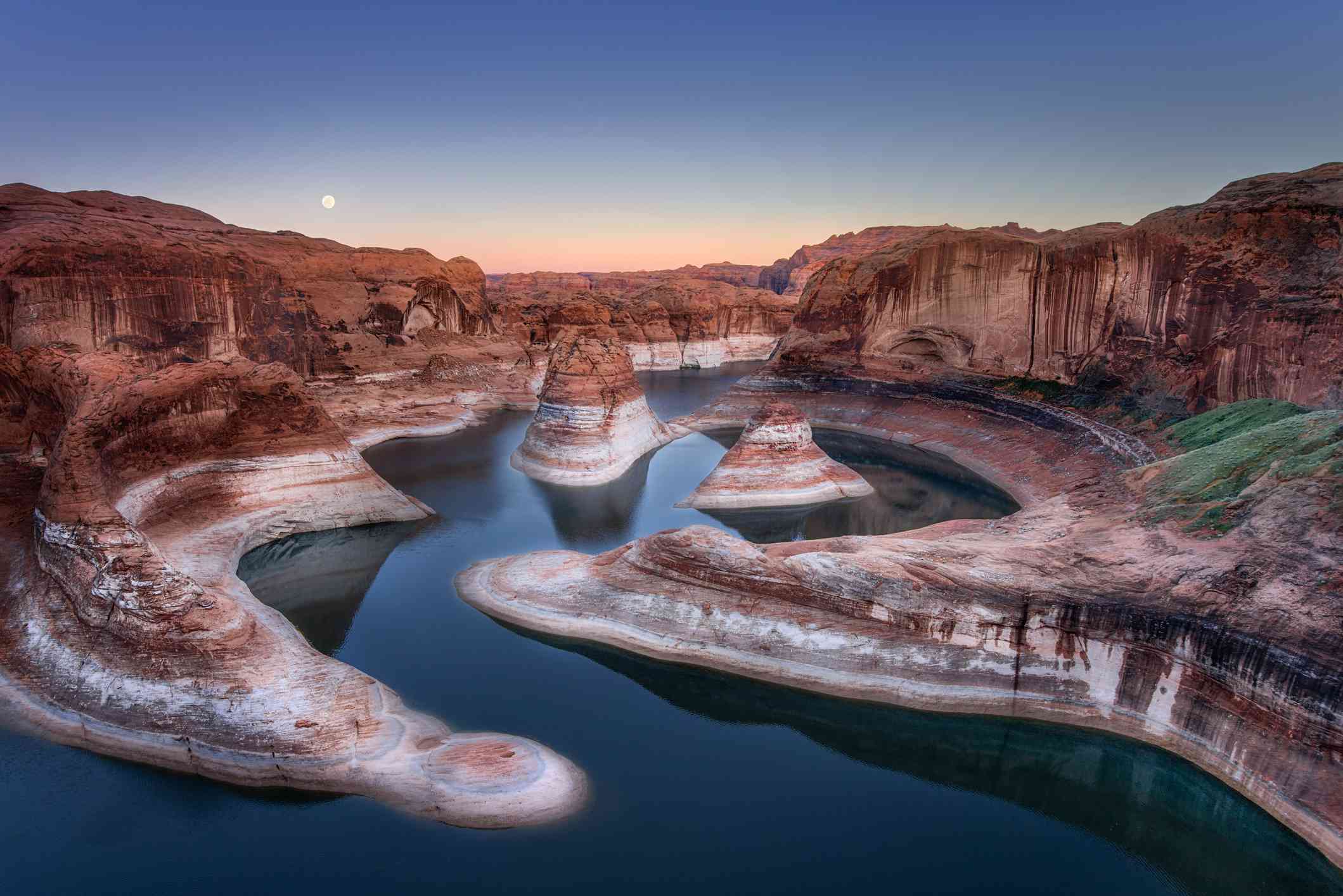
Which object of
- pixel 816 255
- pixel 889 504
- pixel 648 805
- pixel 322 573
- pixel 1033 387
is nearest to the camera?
pixel 648 805

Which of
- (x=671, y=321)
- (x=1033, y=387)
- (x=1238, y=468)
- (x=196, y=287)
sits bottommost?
(x=1238, y=468)

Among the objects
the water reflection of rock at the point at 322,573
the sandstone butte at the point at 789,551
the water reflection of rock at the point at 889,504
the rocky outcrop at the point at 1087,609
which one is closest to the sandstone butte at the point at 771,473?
the water reflection of rock at the point at 889,504

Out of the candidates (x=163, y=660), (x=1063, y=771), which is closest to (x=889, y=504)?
(x=1063, y=771)

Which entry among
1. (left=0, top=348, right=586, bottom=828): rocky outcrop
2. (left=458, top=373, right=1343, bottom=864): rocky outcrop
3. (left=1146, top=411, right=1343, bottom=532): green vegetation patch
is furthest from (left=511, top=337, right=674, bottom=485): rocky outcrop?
(left=1146, top=411, right=1343, bottom=532): green vegetation patch

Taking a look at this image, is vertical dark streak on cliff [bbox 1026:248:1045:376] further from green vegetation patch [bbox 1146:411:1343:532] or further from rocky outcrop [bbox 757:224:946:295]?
rocky outcrop [bbox 757:224:946:295]

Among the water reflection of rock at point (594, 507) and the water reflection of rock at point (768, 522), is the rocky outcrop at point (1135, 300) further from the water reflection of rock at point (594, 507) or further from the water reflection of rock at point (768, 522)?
the water reflection of rock at point (594, 507)

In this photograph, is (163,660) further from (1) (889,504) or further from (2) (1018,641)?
(1) (889,504)

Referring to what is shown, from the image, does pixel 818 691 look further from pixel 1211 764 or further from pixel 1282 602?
pixel 1282 602
